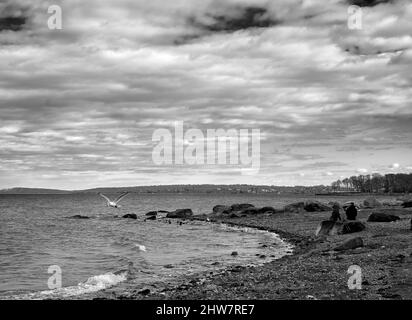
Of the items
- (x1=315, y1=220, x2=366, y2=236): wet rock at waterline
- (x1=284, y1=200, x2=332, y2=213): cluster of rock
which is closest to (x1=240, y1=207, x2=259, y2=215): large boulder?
(x1=284, y1=200, x2=332, y2=213): cluster of rock

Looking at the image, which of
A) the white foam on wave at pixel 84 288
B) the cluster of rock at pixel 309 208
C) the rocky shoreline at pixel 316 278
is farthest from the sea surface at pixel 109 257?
the cluster of rock at pixel 309 208

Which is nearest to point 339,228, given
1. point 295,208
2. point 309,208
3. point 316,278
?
point 316,278

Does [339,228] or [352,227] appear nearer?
[352,227]

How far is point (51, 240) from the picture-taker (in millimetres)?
45219

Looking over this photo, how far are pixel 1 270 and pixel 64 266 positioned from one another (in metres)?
3.55

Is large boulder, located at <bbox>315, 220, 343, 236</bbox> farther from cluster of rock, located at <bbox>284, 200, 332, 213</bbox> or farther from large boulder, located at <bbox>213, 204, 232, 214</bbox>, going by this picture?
large boulder, located at <bbox>213, 204, 232, 214</bbox>

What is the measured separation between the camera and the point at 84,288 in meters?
21.4

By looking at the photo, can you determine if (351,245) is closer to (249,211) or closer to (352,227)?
(352,227)

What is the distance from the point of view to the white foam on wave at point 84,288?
19.9 m

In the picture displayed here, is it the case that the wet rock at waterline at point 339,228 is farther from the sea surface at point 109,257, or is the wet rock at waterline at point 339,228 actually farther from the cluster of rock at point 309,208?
the cluster of rock at point 309,208
